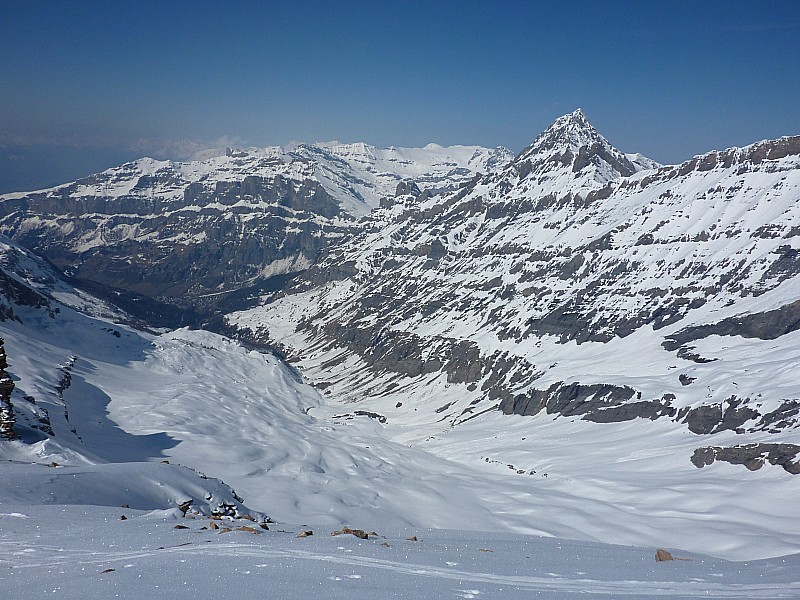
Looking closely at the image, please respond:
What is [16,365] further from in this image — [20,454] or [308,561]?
[308,561]

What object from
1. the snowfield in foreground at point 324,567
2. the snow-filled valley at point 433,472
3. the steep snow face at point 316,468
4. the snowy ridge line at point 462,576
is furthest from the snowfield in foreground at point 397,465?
the snowy ridge line at point 462,576

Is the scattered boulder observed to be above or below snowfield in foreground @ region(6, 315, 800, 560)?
above

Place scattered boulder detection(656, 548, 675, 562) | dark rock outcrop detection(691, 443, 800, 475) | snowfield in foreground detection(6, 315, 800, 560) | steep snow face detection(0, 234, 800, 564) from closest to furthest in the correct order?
scattered boulder detection(656, 548, 675, 562), steep snow face detection(0, 234, 800, 564), snowfield in foreground detection(6, 315, 800, 560), dark rock outcrop detection(691, 443, 800, 475)

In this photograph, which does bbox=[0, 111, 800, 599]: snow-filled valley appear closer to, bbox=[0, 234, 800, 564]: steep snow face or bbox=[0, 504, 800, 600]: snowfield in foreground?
bbox=[0, 504, 800, 600]: snowfield in foreground

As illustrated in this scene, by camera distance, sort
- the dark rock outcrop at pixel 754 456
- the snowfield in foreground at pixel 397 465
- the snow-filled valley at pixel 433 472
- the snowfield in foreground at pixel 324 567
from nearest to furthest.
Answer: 1. the snowfield in foreground at pixel 324 567
2. the snow-filled valley at pixel 433 472
3. the snowfield in foreground at pixel 397 465
4. the dark rock outcrop at pixel 754 456

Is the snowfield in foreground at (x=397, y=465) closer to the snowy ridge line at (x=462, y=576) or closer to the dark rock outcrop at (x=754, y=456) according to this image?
the dark rock outcrop at (x=754, y=456)

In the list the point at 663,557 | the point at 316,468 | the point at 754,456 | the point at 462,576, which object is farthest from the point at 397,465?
the point at 462,576

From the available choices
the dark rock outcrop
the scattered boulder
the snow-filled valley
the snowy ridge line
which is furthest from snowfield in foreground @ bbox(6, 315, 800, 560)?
the scattered boulder

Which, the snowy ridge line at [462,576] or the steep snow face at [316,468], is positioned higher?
→ the snowy ridge line at [462,576]

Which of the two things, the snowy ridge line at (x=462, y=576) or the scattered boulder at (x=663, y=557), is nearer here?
the snowy ridge line at (x=462, y=576)
